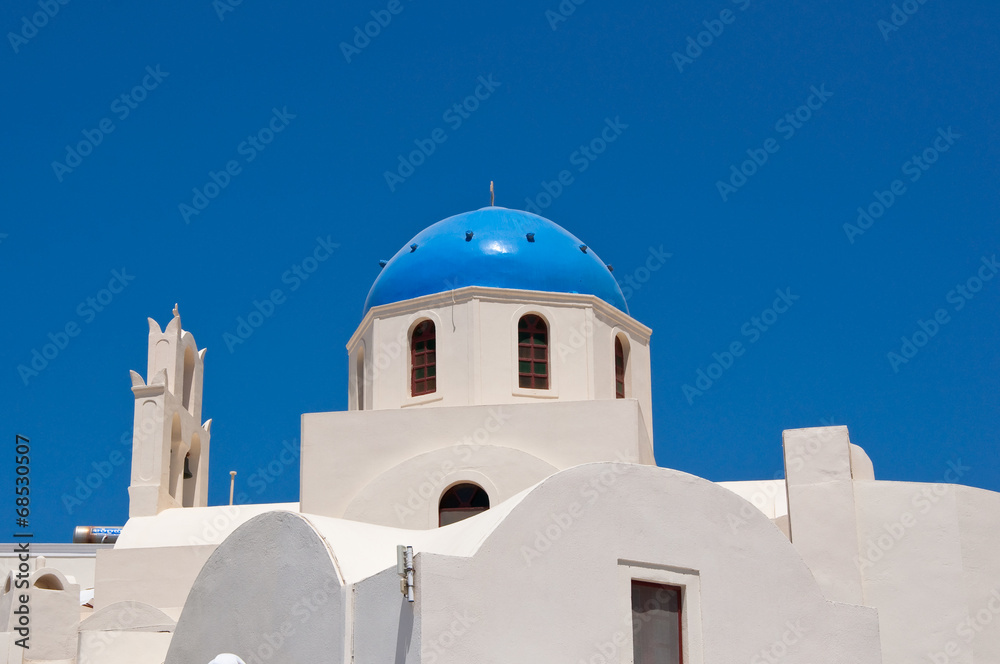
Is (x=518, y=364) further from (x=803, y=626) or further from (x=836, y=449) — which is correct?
(x=803, y=626)

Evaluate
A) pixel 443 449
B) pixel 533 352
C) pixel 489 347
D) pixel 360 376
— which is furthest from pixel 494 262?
pixel 443 449

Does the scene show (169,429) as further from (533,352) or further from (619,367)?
(619,367)

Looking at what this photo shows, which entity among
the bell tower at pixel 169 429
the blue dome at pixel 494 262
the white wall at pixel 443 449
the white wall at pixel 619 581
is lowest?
the white wall at pixel 619 581

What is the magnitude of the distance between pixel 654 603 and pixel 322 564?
12.2 feet

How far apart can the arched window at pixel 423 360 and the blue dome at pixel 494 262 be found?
0.67 m

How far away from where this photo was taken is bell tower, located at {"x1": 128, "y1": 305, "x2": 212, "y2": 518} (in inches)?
991

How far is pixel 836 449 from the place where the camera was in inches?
709

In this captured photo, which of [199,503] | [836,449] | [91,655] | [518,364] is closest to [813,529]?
[836,449]

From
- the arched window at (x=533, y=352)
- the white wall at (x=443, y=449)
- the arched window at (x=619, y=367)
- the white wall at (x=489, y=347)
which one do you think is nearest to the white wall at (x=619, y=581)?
the white wall at (x=443, y=449)

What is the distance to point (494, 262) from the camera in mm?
22516

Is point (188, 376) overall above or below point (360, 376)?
above

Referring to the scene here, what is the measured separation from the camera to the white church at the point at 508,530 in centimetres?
1395

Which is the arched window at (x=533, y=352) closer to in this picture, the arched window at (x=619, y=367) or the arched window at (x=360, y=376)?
the arched window at (x=619, y=367)

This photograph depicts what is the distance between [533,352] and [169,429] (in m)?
8.37
